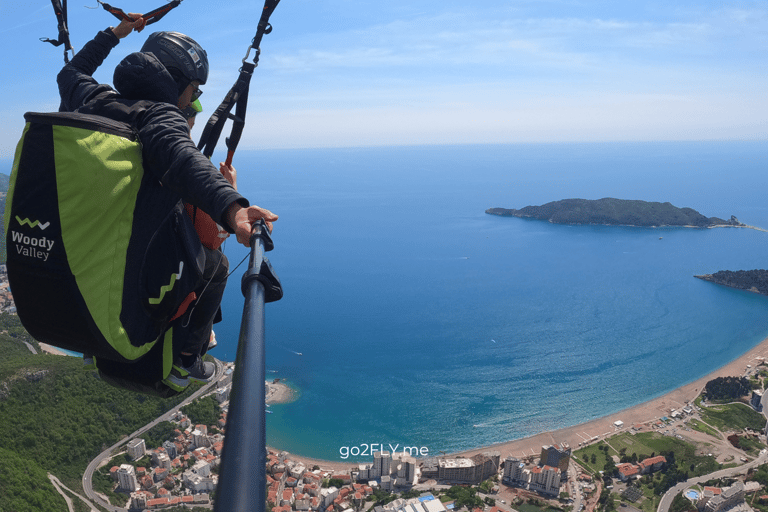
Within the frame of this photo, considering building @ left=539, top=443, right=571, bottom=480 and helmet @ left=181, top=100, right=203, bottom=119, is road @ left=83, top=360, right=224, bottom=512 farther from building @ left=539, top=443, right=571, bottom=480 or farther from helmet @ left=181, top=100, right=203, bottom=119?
building @ left=539, top=443, right=571, bottom=480

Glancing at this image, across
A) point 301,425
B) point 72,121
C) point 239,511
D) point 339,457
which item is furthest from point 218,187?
point 301,425

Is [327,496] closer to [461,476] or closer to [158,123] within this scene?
[461,476]

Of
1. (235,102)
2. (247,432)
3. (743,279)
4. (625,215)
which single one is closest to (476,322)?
(743,279)

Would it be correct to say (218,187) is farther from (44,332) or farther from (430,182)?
(430,182)

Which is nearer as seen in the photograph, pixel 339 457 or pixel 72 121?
pixel 72 121

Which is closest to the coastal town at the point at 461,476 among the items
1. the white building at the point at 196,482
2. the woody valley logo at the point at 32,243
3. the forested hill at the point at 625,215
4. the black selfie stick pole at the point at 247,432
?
the white building at the point at 196,482

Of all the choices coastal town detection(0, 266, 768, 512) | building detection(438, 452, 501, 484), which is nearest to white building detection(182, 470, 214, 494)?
coastal town detection(0, 266, 768, 512)
